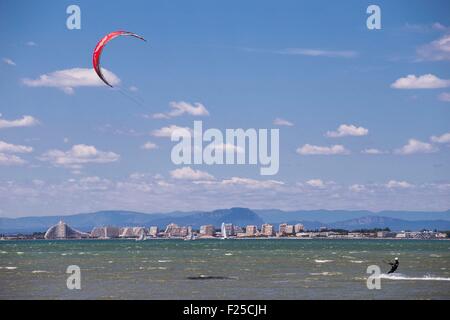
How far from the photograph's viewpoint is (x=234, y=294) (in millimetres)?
49094

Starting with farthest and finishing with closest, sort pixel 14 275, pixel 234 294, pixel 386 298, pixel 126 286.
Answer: pixel 14 275 → pixel 126 286 → pixel 234 294 → pixel 386 298

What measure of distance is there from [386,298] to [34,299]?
2077cm

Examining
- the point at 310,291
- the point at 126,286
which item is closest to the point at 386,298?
the point at 310,291

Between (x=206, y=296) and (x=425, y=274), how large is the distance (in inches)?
1006
